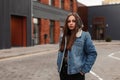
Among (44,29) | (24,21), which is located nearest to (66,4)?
(44,29)

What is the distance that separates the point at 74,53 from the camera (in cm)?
461

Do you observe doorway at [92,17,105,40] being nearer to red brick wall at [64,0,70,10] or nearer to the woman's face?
red brick wall at [64,0,70,10]

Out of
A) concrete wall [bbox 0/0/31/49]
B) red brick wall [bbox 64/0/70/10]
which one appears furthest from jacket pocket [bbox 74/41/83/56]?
red brick wall [bbox 64/0/70/10]

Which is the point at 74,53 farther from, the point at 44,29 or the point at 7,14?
the point at 44,29

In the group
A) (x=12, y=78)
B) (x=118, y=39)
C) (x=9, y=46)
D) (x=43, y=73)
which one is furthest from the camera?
(x=118, y=39)

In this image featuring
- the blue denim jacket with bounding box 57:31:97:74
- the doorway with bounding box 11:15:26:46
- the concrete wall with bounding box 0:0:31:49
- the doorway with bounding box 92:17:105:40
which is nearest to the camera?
the blue denim jacket with bounding box 57:31:97:74

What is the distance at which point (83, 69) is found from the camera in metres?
4.60

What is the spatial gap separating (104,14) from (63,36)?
5815cm

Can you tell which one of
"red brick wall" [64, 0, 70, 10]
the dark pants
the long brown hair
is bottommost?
the dark pants

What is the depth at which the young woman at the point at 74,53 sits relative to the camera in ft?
15.1

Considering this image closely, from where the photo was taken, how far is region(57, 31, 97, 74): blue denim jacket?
180 inches

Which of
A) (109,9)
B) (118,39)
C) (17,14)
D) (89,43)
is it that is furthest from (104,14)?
(89,43)

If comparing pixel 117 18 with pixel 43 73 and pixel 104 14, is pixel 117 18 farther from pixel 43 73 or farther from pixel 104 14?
pixel 43 73

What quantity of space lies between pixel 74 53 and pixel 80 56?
0.12m
